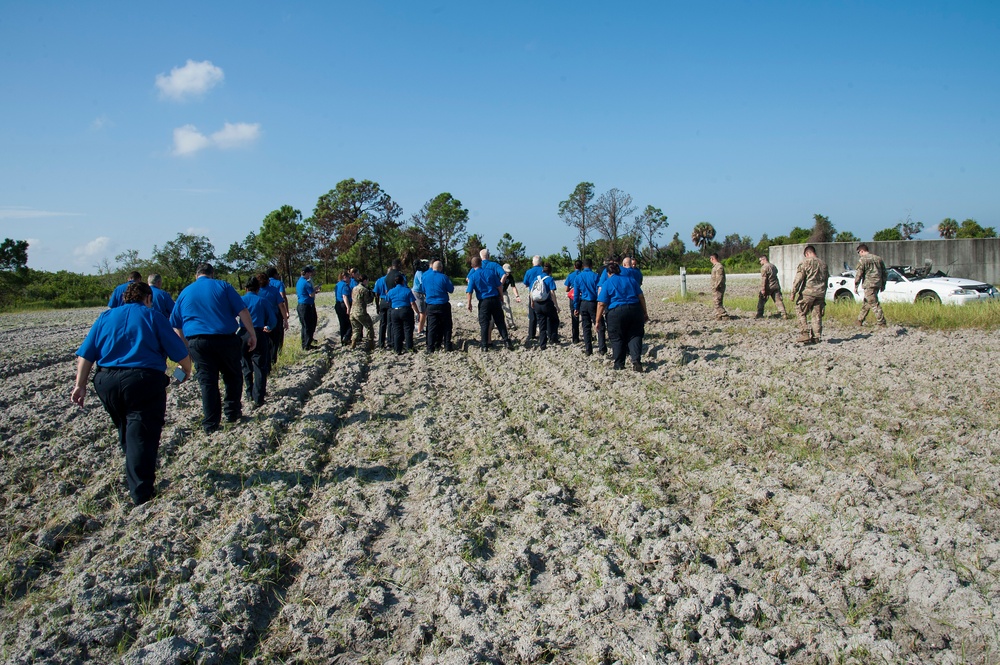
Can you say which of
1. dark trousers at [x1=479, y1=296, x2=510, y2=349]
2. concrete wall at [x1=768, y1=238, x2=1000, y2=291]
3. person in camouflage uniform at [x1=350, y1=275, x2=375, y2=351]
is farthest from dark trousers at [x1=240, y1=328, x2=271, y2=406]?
concrete wall at [x1=768, y1=238, x2=1000, y2=291]

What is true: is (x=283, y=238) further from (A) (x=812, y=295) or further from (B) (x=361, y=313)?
(A) (x=812, y=295)

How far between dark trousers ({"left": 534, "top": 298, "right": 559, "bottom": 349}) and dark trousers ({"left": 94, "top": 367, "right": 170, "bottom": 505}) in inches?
289

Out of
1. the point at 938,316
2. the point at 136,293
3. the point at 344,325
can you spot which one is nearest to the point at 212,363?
the point at 136,293

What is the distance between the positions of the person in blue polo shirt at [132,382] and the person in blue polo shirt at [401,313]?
618cm

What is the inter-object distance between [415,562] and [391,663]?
2.87 ft

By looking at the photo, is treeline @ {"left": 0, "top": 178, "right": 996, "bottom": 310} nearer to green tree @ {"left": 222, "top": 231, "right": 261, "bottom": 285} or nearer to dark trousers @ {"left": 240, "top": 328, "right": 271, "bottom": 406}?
green tree @ {"left": 222, "top": 231, "right": 261, "bottom": 285}

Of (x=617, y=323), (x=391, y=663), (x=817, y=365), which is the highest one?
(x=617, y=323)

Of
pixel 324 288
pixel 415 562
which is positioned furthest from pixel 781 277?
pixel 324 288

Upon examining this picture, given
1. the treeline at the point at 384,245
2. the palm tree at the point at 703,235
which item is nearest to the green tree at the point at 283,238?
the treeline at the point at 384,245

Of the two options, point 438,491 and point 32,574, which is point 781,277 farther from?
point 32,574

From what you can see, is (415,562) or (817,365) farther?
(817,365)

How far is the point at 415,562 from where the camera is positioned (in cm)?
379

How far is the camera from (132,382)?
458 centimetres

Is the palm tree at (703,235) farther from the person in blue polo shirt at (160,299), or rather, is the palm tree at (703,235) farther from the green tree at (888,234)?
the person in blue polo shirt at (160,299)
